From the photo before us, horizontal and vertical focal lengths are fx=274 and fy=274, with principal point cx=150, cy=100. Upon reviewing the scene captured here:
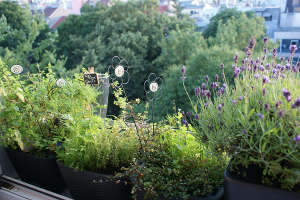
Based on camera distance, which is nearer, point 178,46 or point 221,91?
point 221,91

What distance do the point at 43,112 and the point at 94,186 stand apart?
0.46 m

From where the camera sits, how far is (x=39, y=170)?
1312 millimetres

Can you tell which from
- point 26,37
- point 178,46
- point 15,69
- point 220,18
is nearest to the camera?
point 15,69

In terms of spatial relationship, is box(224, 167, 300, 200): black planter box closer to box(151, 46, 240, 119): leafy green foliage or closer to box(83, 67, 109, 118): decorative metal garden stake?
box(83, 67, 109, 118): decorative metal garden stake

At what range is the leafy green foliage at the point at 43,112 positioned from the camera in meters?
1.29

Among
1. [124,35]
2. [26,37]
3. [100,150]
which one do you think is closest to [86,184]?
[100,150]

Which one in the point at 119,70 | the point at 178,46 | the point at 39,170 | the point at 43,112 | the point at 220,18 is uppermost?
the point at 220,18

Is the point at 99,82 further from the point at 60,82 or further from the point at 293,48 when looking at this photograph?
→ the point at 293,48

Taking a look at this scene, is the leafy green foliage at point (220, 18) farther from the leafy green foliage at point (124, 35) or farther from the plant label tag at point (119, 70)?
the plant label tag at point (119, 70)

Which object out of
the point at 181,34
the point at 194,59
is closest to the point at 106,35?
the point at 181,34

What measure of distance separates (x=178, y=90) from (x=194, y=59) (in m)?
1.25

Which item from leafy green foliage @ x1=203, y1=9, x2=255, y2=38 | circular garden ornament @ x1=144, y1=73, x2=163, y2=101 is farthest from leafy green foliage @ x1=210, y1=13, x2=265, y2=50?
circular garden ornament @ x1=144, y1=73, x2=163, y2=101

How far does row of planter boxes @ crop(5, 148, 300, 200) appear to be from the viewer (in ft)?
2.63

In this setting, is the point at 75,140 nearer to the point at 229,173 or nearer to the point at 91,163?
the point at 91,163
